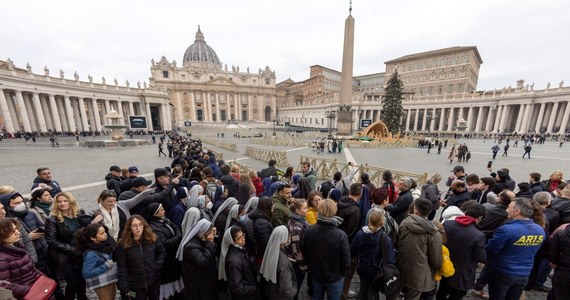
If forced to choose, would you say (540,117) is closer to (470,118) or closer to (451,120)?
(470,118)

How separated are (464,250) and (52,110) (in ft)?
169

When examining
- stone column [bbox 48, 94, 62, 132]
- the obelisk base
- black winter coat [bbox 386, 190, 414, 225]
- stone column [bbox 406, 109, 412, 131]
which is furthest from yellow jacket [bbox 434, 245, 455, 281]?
stone column [bbox 406, 109, 412, 131]

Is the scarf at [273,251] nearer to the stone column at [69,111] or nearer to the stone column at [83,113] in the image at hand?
the stone column at [69,111]

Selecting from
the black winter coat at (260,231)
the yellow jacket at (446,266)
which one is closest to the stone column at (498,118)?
the yellow jacket at (446,266)

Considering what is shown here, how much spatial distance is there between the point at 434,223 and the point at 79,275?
200 inches

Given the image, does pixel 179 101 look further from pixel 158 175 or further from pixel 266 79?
pixel 158 175

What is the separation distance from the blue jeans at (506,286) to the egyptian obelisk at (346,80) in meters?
27.6

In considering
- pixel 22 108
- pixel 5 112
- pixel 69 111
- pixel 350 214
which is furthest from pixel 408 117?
pixel 5 112

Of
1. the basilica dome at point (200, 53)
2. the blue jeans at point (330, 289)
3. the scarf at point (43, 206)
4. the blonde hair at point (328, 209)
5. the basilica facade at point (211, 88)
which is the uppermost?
the basilica dome at point (200, 53)

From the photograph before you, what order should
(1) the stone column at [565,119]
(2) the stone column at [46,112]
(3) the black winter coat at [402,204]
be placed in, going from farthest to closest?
(2) the stone column at [46,112]
(1) the stone column at [565,119]
(3) the black winter coat at [402,204]

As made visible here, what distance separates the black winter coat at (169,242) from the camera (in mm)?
3152

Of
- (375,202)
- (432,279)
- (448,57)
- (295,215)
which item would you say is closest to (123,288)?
(295,215)

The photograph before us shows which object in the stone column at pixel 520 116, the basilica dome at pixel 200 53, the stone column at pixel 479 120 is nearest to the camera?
the stone column at pixel 520 116

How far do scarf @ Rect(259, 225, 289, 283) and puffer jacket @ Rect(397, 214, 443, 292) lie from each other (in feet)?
4.95
